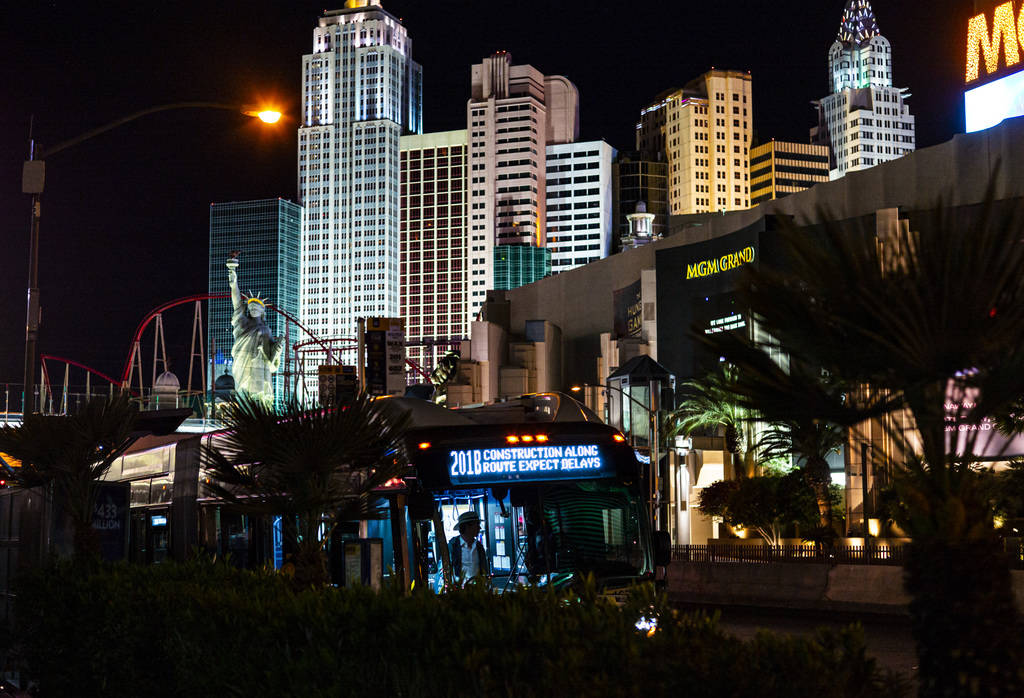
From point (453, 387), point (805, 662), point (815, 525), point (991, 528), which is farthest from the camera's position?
point (453, 387)

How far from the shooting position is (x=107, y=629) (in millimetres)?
8742

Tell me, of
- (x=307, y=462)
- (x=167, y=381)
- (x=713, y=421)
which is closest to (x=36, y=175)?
(x=307, y=462)

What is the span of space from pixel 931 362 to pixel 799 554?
27.1m

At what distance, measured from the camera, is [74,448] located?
16219mm

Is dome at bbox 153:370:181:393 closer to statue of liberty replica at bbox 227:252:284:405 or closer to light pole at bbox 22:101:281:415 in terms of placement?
statue of liberty replica at bbox 227:252:284:405

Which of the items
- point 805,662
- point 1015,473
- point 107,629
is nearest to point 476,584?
point 805,662

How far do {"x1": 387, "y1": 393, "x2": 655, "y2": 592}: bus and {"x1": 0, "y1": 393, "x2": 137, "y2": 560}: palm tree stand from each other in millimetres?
A: 5119

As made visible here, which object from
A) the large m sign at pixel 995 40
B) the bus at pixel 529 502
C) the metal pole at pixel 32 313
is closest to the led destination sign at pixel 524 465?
the bus at pixel 529 502

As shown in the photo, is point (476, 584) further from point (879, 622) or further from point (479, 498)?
point (879, 622)

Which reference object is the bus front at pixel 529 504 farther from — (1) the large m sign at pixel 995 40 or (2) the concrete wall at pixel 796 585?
(1) the large m sign at pixel 995 40

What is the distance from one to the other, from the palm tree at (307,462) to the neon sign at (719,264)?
44167 millimetres

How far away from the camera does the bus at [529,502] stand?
13.1 meters

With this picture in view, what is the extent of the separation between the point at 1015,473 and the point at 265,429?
26.6 metres

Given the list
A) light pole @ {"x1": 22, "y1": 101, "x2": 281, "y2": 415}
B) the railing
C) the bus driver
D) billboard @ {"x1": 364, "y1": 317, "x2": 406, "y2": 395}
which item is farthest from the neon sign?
the bus driver
